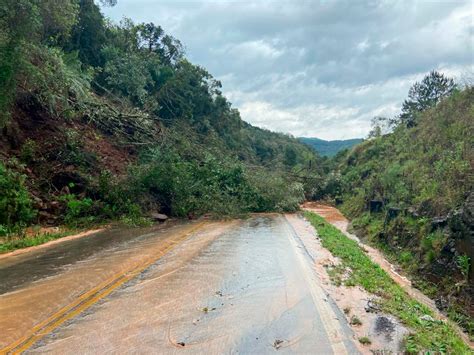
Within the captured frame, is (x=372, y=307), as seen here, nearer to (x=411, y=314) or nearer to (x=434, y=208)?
(x=411, y=314)

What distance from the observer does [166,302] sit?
6.84 m

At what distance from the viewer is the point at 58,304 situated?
21.8 ft

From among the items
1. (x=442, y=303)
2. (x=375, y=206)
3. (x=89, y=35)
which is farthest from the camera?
(x=89, y=35)

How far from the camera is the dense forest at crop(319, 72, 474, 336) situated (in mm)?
10617

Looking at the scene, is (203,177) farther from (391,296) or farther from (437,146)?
(391,296)

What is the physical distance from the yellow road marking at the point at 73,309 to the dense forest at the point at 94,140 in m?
6.12

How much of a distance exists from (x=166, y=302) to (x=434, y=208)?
37.8 feet

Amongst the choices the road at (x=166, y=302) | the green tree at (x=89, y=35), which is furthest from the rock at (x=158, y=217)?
the green tree at (x=89, y=35)

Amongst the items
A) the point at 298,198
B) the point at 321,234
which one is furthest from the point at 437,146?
the point at 298,198

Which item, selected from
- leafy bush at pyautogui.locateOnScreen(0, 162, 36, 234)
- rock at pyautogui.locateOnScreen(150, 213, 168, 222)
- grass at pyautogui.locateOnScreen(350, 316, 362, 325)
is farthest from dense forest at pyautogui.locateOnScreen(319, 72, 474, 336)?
leafy bush at pyautogui.locateOnScreen(0, 162, 36, 234)

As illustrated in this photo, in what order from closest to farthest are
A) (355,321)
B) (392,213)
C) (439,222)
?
(355,321) → (439,222) → (392,213)

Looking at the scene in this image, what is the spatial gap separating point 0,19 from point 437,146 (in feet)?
Answer: 62.2

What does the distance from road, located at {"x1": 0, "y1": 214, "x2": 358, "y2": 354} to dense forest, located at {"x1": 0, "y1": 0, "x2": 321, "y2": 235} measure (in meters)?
5.07

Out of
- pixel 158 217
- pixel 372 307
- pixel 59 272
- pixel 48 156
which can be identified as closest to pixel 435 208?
pixel 372 307
